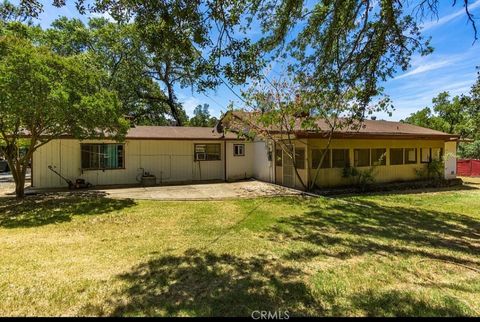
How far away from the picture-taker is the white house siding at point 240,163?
17062 millimetres

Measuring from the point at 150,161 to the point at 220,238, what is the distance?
10.2 metres

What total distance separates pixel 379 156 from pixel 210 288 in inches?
536

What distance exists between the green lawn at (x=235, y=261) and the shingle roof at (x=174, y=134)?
6501mm

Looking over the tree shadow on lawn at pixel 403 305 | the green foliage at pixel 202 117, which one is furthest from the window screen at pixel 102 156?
the green foliage at pixel 202 117

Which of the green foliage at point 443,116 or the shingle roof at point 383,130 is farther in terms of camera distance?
the green foliage at point 443,116

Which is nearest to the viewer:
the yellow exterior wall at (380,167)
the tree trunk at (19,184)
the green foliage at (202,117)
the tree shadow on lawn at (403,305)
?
the tree shadow on lawn at (403,305)

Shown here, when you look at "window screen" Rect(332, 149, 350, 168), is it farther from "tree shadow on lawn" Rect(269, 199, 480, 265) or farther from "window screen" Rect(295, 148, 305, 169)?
"tree shadow on lawn" Rect(269, 199, 480, 265)

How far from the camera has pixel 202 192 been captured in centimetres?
1268

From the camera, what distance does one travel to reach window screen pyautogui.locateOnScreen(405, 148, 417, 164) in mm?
16203

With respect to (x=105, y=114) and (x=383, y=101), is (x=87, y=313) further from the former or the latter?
(x=383, y=101)

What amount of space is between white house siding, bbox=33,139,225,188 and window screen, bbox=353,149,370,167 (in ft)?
23.1

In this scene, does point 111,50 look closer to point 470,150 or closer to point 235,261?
point 235,261

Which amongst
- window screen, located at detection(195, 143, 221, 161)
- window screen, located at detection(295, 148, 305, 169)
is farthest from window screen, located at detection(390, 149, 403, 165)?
window screen, located at detection(195, 143, 221, 161)

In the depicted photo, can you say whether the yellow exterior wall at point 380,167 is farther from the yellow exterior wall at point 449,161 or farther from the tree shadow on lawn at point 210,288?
the tree shadow on lawn at point 210,288
